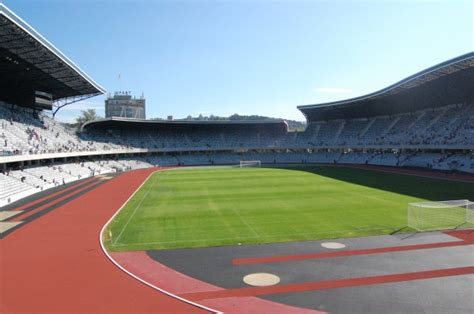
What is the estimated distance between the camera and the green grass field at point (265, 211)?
20.2 metres

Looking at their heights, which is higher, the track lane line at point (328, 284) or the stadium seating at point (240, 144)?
the stadium seating at point (240, 144)

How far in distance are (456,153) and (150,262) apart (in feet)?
185

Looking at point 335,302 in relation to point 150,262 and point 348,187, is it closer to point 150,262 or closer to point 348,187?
point 150,262

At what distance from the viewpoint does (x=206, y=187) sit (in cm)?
4044

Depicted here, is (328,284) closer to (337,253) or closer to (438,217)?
(337,253)

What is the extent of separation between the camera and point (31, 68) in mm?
42500

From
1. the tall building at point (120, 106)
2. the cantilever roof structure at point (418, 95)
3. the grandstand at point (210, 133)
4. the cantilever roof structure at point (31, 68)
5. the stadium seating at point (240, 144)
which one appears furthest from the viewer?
the tall building at point (120, 106)

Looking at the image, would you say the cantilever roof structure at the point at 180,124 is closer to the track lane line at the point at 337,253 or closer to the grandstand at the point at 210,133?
the grandstand at the point at 210,133

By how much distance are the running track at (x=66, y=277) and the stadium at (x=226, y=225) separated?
0.08 m

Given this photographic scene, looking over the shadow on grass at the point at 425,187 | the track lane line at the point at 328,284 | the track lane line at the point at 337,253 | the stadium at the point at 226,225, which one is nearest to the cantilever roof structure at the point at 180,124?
the stadium at the point at 226,225

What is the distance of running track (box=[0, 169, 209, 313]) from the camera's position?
1212 centimetres

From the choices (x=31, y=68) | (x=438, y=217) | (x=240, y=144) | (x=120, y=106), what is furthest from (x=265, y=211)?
(x=120, y=106)

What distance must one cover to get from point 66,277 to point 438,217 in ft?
74.2

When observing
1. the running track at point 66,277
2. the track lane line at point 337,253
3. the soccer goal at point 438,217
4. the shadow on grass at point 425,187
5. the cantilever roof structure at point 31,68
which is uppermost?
the cantilever roof structure at point 31,68
